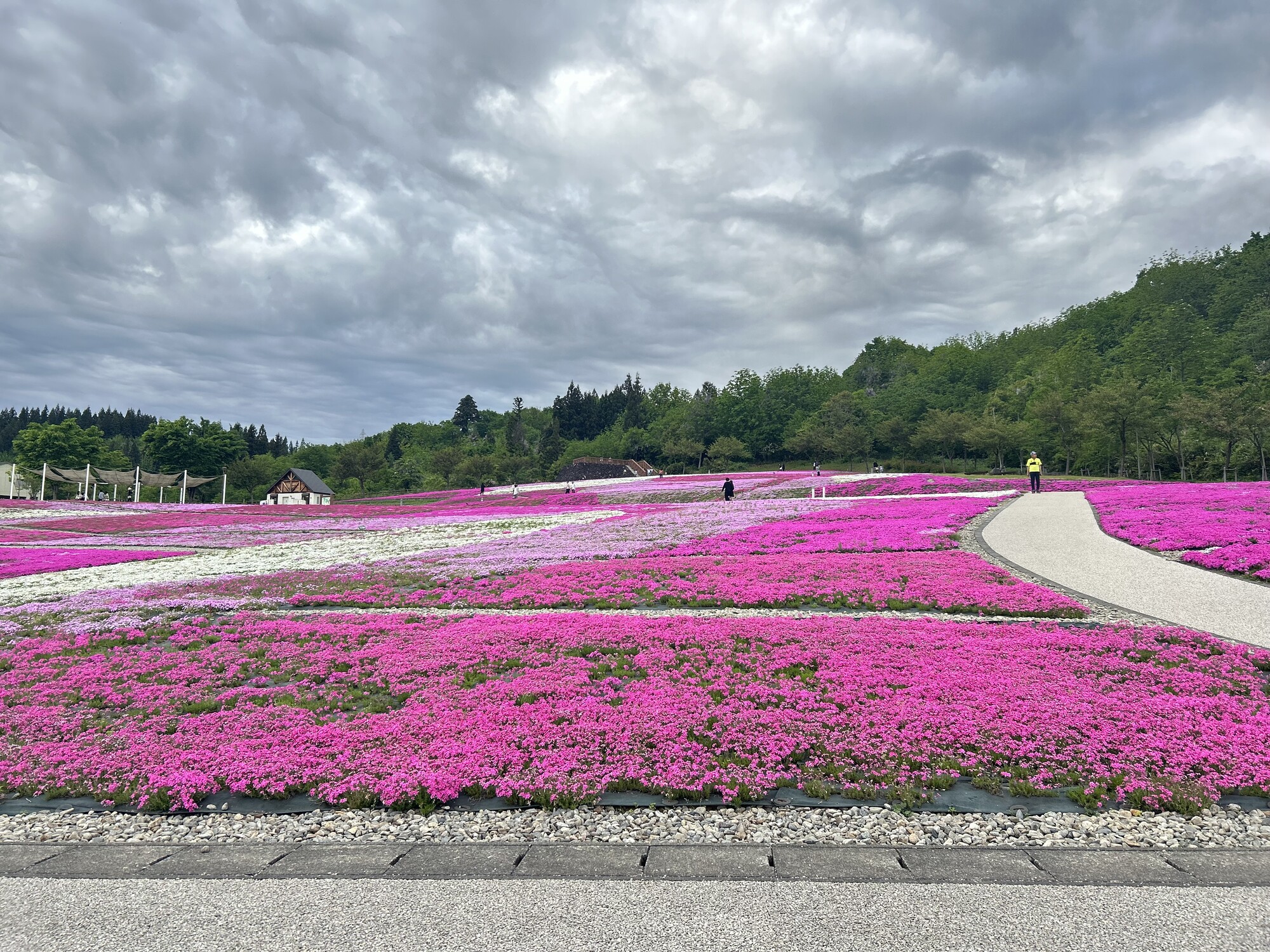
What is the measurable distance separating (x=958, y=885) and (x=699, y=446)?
103 meters

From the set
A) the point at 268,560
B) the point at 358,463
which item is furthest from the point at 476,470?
the point at 268,560

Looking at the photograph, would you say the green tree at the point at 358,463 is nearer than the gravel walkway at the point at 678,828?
No

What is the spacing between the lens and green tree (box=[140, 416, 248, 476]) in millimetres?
94062

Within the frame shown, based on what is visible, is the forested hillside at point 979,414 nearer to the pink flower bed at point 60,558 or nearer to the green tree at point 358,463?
the green tree at point 358,463

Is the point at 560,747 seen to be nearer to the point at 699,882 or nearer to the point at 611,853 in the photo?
the point at 611,853

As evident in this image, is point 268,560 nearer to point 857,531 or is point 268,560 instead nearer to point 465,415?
point 857,531

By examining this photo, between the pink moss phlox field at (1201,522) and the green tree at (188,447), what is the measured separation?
361 feet

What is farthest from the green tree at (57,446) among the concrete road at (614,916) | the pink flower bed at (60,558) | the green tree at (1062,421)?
the green tree at (1062,421)

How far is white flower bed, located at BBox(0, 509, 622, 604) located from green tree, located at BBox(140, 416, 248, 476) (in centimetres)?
8054

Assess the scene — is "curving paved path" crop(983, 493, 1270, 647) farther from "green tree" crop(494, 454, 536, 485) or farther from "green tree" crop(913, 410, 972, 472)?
"green tree" crop(494, 454, 536, 485)

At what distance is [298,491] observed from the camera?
2835 inches

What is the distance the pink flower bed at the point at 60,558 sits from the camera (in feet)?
67.5

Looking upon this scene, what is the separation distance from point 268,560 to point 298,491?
55.4 m

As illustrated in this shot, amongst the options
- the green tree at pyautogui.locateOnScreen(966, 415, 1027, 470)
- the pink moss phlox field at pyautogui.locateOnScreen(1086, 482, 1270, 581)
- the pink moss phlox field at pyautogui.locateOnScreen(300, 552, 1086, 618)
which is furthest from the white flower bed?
the green tree at pyautogui.locateOnScreen(966, 415, 1027, 470)
